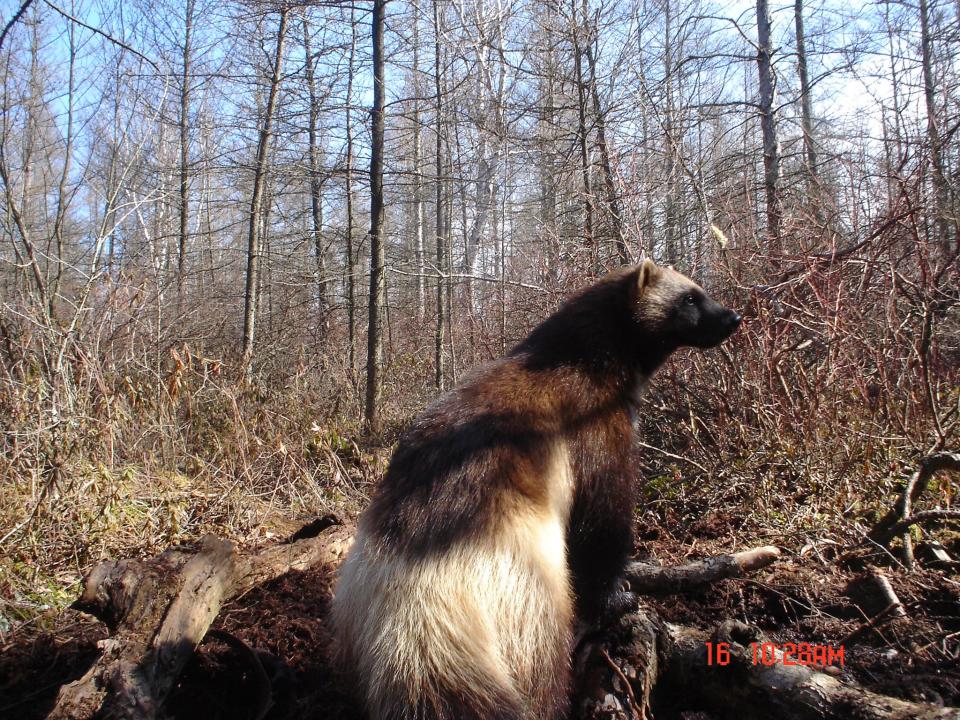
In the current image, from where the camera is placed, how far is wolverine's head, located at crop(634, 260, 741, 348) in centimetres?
343

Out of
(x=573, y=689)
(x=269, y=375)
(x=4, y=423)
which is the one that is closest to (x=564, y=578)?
(x=573, y=689)

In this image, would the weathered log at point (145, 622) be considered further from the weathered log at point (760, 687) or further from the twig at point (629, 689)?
the weathered log at point (760, 687)

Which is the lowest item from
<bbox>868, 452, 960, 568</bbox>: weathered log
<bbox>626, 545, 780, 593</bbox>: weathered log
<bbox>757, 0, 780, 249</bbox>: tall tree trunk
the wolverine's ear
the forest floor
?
the forest floor

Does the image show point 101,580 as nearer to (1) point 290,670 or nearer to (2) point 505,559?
(1) point 290,670

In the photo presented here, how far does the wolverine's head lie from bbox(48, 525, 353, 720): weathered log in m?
2.66

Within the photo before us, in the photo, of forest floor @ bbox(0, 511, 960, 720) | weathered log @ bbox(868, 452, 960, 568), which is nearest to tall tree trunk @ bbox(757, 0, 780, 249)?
weathered log @ bbox(868, 452, 960, 568)

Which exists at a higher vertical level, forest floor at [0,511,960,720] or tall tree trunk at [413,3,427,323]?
tall tree trunk at [413,3,427,323]

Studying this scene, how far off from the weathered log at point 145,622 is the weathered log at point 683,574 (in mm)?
2192

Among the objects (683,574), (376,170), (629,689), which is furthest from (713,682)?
(376,170)

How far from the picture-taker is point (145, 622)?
2.78 metres

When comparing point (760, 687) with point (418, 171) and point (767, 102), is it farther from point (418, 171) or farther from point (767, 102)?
point (418, 171)

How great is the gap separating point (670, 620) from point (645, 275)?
75.9 inches

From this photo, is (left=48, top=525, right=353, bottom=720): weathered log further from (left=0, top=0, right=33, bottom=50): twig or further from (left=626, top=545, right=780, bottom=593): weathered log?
(left=0, top=0, right=33, bottom=50): twig

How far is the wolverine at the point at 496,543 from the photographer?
212 centimetres
